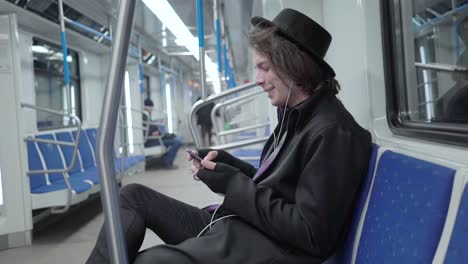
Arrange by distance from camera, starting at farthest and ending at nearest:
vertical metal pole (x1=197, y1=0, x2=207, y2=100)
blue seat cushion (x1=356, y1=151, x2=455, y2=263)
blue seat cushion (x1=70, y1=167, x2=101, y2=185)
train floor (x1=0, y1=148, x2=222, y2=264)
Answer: blue seat cushion (x1=70, y1=167, x2=101, y2=185) < train floor (x1=0, y1=148, x2=222, y2=264) < vertical metal pole (x1=197, y1=0, x2=207, y2=100) < blue seat cushion (x1=356, y1=151, x2=455, y2=263)

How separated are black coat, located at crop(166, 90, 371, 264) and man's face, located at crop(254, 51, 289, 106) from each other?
135 millimetres

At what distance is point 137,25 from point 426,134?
227 inches

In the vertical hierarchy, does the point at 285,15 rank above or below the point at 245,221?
above

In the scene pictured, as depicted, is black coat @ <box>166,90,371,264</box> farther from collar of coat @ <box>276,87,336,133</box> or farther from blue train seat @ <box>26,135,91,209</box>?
blue train seat @ <box>26,135,91,209</box>

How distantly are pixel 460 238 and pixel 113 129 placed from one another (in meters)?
0.68

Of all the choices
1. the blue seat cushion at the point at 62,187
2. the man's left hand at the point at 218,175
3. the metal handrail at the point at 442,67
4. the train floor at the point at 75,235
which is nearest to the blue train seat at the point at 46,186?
the blue seat cushion at the point at 62,187

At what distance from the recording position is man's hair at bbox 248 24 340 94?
4.43 ft

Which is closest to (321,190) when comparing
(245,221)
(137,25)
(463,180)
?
(245,221)

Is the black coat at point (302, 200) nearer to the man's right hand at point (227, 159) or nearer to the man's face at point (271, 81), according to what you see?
the man's face at point (271, 81)

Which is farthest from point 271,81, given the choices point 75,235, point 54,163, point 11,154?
point 54,163

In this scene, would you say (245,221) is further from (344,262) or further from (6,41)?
(6,41)

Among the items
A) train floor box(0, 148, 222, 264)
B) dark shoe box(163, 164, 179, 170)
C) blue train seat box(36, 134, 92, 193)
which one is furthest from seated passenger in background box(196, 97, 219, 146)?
blue train seat box(36, 134, 92, 193)

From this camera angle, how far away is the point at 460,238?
70 cm

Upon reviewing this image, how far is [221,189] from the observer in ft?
4.15
